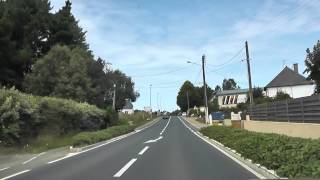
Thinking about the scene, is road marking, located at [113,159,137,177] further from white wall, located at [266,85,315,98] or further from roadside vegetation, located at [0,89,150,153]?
white wall, located at [266,85,315,98]

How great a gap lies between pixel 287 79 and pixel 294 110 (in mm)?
83430

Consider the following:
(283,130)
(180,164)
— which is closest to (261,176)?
(180,164)

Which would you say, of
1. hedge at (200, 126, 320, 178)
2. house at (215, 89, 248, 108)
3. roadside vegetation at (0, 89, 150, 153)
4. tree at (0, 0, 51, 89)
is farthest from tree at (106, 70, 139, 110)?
hedge at (200, 126, 320, 178)

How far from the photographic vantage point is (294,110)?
29.2 meters

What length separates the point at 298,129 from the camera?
27344 mm

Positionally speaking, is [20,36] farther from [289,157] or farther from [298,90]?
[298,90]

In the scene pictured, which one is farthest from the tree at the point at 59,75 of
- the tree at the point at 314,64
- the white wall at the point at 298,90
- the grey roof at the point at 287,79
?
the grey roof at the point at 287,79

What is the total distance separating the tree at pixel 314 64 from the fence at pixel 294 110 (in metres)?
12.7

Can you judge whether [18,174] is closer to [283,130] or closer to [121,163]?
[121,163]

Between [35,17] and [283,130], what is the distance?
41.3 m

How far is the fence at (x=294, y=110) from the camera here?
24734 mm

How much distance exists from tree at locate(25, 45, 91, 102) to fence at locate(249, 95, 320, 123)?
1096 inches

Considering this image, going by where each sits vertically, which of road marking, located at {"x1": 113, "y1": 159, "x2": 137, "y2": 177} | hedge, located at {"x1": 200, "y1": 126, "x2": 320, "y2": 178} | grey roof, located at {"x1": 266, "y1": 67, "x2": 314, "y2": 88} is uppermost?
grey roof, located at {"x1": 266, "y1": 67, "x2": 314, "y2": 88}

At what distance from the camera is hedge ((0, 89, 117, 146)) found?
29719 millimetres
